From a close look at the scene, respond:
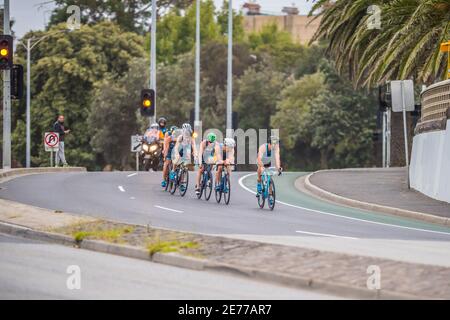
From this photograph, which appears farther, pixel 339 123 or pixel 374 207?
pixel 339 123

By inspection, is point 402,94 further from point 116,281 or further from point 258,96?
point 258,96

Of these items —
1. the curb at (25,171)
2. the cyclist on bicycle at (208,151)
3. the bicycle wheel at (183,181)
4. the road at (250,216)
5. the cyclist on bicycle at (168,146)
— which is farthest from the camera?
the curb at (25,171)

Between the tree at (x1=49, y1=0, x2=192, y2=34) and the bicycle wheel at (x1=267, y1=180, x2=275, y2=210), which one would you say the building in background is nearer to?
the tree at (x1=49, y1=0, x2=192, y2=34)

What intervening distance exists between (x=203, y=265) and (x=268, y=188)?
11.4 m

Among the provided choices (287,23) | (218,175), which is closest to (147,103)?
(218,175)

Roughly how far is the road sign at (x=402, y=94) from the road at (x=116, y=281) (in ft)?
51.6

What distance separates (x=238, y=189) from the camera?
31047 mm

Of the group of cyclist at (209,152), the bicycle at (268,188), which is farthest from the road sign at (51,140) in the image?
the bicycle at (268,188)

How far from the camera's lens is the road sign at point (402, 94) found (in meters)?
29.0

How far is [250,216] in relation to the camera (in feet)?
74.0

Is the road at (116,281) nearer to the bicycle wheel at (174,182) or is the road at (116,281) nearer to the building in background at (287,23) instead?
the bicycle wheel at (174,182)

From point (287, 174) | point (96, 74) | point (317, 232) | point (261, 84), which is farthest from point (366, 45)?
point (261, 84)
